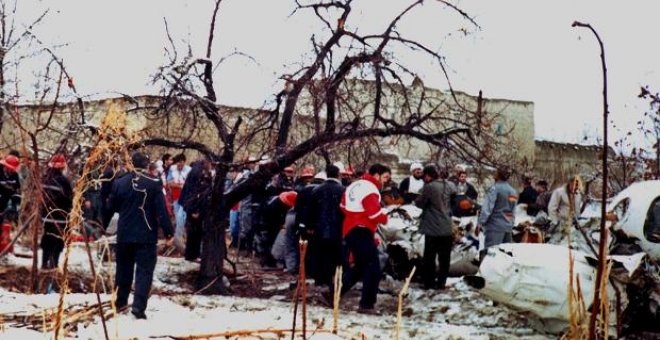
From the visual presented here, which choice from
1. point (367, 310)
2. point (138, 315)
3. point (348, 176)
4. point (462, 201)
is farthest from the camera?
point (462, 201)

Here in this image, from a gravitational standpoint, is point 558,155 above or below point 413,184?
above

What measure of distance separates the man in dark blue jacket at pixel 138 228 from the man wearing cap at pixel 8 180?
4.70m

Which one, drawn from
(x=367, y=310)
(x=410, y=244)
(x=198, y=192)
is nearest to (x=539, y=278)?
(x=367, y=310)

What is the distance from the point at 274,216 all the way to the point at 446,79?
12.4 ft

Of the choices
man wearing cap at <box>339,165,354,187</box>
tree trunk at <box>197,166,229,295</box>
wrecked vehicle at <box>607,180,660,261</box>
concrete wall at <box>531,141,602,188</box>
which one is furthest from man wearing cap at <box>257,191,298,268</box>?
concrete wall at <box>531,141,602,188</box>

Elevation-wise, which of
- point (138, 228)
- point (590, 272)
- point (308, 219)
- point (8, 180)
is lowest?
point (590, 272)

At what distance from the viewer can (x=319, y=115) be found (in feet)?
37.6

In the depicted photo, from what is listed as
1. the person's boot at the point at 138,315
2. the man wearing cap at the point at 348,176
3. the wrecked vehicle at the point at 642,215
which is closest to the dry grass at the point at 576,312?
the person's boot at the point at 138,315

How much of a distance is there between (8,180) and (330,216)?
5.44 m

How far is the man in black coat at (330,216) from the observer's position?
10211 mm

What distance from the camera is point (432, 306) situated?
9.98 m

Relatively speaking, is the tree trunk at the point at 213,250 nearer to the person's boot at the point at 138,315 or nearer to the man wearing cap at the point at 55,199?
the man wearing cap at the point at 55,199

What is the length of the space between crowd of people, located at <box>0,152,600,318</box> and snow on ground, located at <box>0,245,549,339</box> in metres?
0.39

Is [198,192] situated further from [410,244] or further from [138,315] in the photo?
[138,315]
